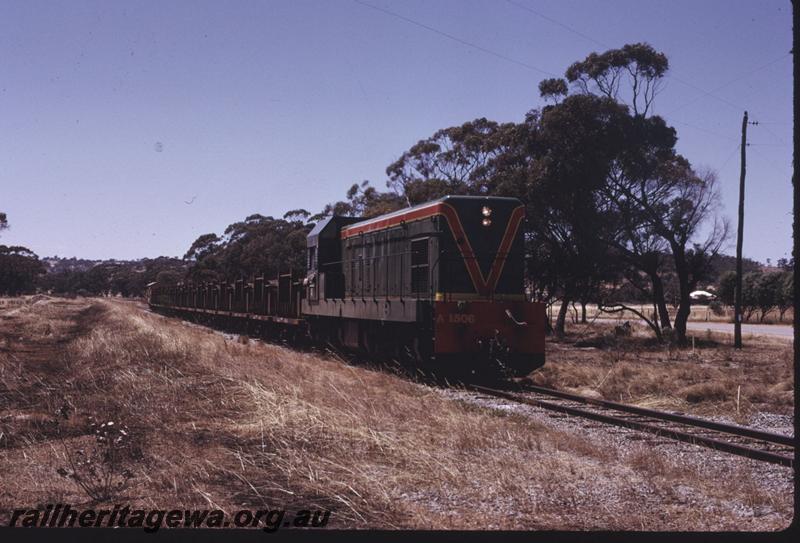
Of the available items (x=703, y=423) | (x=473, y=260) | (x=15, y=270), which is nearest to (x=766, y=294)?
(x=473, y=260)

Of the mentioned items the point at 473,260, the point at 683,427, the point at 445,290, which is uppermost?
the point at 473,260

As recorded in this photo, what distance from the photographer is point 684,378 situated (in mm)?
15664

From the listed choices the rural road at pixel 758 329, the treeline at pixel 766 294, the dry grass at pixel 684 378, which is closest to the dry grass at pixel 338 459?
the dry grass at pixel 684 378

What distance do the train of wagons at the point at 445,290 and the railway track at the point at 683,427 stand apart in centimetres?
154

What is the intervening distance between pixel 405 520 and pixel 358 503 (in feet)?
1.77

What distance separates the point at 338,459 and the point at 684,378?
36.4 feet

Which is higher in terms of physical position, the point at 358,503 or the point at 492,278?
the point at 492,278

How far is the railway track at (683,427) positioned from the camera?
822 cm

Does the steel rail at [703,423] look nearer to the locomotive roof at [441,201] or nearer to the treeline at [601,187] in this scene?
the locomotive roof at [441,201]

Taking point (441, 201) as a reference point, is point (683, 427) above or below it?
below

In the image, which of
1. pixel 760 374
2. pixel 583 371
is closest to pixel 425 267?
pixel 583 371

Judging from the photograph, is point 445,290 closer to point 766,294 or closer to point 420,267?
point 420,267

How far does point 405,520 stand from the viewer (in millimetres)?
5035

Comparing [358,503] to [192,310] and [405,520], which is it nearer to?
[405,520]
